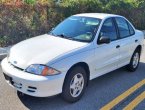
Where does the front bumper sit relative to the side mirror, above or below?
below

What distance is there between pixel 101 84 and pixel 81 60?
141cm

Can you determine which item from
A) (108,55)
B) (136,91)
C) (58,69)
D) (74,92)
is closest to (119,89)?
(136,91)

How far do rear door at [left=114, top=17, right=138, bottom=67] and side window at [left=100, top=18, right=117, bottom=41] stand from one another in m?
0.21

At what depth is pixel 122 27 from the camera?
722cm

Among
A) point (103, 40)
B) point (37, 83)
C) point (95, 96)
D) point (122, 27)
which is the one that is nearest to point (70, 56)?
point (37, 83)

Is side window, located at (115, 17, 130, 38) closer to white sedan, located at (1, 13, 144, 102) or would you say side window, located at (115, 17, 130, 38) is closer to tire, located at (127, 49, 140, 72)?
white sedan, located at (1, 13, 144, 102)

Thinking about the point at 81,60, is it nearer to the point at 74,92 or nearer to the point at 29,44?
the point at 74,92

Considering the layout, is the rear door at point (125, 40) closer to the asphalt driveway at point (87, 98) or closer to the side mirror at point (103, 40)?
the asphalt driveway at point (87, 98)

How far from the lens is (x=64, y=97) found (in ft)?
17.5

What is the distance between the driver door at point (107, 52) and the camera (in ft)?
19.7

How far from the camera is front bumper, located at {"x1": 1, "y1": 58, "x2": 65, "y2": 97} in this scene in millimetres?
4910

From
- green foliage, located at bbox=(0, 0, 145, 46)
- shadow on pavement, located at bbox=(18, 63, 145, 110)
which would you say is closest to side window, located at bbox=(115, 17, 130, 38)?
shadow on pavement, located at bbox=(18, 63, 145, 110)

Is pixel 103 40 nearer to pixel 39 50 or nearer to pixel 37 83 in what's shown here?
pixel 39 50

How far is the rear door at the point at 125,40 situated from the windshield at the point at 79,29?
2.65ft
